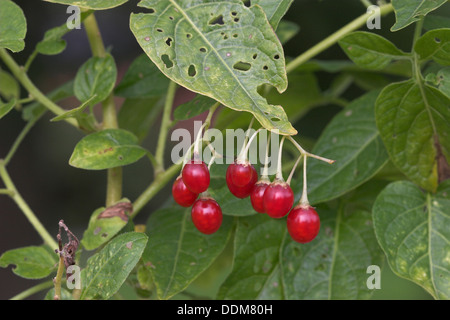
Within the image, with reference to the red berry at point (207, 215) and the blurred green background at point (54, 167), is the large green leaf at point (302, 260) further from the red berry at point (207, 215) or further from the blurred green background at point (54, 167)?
the blurred green background at point (54, 167)

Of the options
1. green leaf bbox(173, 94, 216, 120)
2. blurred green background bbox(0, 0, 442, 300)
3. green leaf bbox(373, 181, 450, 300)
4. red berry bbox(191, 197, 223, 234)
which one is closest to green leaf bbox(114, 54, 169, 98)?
green leaf bbox(173, 94, 216, 120)

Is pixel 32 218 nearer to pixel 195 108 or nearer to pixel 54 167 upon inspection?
pixel 195 108

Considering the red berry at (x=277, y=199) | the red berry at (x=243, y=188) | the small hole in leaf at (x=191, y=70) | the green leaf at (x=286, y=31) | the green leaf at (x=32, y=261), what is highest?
the green leaf at (x=286, y=31)

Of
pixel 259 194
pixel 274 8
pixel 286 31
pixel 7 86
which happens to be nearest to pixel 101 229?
pixel 259 194

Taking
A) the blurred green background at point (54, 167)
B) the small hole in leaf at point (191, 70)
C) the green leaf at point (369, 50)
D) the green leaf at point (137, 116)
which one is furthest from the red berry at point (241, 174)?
the blurred green background at point (54, 167)

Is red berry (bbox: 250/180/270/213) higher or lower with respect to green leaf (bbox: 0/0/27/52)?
lower

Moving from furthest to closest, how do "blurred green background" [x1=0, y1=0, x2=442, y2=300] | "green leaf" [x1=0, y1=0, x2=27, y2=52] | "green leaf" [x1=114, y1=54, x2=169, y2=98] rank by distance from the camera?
"blurred green background" [x1=0, y1=0, x2=442, y2=300], "green leaf" [x1=114, y1=54, x2=169, y2=98], "green leaf" [x1=0, y1=0, x2=27, y2=52]

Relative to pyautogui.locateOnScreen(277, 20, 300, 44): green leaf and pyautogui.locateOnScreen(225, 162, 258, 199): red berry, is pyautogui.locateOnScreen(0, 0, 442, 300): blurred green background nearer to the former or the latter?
pyautogui.locateOnScreen(277, 20, 300, 44): green leaf

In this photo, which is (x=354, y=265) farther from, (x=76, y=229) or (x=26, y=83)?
(x=76, y=229)
